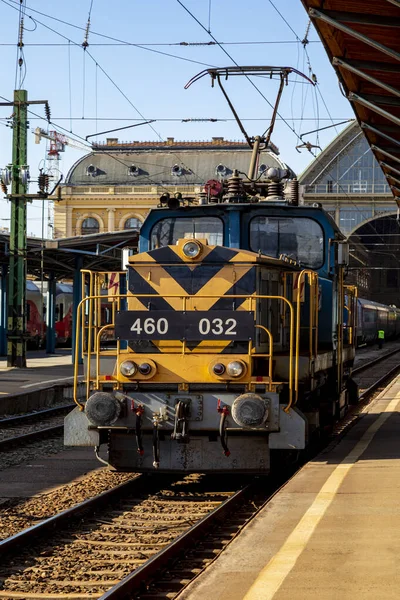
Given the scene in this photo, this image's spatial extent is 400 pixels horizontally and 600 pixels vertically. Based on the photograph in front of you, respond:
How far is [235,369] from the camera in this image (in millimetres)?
9188

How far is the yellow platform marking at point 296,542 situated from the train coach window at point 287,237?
254cm

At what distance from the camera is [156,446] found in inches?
363

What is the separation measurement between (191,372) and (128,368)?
2.13 ft

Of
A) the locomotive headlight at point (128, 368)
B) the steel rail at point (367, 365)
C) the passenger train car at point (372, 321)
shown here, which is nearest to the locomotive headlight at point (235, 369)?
the locomotive headlight at point (128, 368)

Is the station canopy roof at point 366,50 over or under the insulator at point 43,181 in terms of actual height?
under

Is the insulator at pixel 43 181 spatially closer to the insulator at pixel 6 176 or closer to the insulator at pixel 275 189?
the insulator at pixel 6 176

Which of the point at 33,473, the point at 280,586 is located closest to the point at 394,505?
the point at 280,586

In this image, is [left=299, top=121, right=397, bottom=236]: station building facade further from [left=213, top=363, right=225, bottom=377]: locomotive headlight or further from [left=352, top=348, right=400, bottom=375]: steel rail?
[left=213, top=363, right=225, bottom=377]: locomotive headlight

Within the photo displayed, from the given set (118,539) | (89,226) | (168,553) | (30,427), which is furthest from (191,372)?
(89,226)

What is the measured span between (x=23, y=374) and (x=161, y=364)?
17.6 metres

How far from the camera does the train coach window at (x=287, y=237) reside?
1105cm

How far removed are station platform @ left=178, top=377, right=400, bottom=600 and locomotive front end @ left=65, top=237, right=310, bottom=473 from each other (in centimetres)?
77

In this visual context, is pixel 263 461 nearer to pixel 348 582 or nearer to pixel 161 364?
pixel 161 364

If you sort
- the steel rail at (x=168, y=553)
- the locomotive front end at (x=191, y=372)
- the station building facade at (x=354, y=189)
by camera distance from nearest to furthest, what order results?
1. the steel rail at (x=168, y=553)
2. the locomotive front end at (x=191, y=372)
3. the station building facade at (x=354, y=189)
